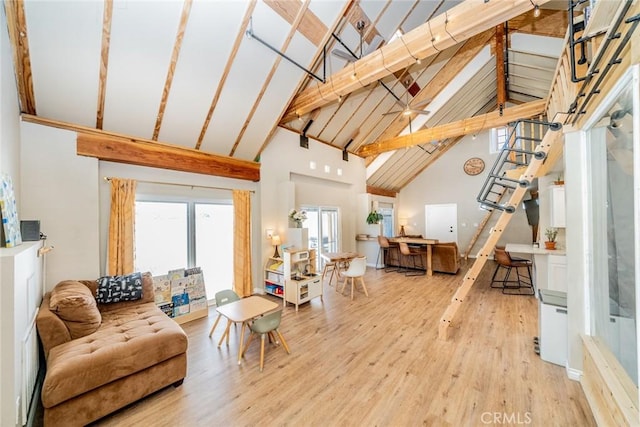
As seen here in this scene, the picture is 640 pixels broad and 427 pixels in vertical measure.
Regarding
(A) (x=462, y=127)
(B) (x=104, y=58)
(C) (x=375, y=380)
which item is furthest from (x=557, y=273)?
(B) (x=104, y=58)

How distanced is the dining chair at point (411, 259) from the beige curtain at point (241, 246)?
165 inches

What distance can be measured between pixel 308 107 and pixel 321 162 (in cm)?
219

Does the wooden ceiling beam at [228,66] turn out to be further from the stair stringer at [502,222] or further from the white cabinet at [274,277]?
the stair stringer at [502,222]

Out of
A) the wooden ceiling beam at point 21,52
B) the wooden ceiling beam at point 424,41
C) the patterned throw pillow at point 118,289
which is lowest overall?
the patterned throw pillow at point 118,289

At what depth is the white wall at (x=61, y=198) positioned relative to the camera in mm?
2920

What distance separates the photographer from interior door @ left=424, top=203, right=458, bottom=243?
384 inches

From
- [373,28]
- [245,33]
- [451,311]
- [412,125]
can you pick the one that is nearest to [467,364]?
[451,311]

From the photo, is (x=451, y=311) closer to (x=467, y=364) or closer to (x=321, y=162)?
(x=467, y=364)

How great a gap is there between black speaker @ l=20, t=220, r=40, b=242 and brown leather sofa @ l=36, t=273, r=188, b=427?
0.63 m

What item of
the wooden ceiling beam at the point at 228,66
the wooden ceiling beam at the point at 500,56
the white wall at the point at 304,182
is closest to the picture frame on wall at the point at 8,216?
the wooden ceiling beam at the point at 228,66

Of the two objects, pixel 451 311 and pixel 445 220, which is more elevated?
pixel 445 220

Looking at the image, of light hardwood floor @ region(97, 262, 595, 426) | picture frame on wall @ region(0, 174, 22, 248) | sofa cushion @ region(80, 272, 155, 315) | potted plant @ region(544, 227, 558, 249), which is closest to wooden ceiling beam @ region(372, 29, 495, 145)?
potted plant @ region(544, 227, 558, 249)

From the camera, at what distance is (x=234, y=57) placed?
3.33 metres

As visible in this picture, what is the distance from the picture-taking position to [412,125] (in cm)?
703
